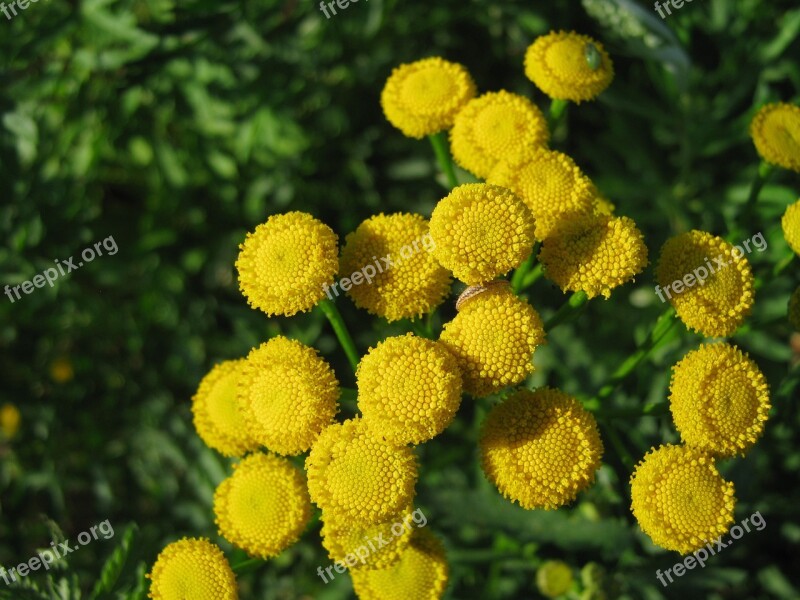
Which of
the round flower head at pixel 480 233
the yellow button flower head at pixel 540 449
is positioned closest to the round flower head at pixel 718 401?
the yellow button flower head at pixel 540 449

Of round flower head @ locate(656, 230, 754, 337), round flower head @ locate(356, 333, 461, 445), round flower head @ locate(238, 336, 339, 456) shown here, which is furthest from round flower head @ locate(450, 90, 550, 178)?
round flower head @ locate(238, 336, 339, 456)

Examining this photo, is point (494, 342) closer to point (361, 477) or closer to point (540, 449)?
point (540, 449)

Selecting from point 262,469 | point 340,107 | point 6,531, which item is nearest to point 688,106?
point 340,107

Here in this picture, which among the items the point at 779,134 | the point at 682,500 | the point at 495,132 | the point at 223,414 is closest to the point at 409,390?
the point at 223,414

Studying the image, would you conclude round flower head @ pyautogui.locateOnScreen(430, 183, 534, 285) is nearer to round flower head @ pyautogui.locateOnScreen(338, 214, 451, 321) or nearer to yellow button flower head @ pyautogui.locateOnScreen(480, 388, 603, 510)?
round flower head @ pyautogui.locateOnScreen(338, 214, 451, 321)

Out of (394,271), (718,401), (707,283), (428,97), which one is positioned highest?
(428,97)

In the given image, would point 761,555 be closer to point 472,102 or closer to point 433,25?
point 472,102

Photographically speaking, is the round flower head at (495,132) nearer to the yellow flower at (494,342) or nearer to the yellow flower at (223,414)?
the yellow flower at (494,342)
